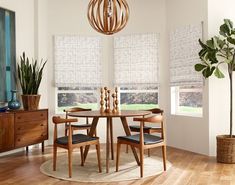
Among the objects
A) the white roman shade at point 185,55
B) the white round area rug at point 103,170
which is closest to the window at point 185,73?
the white roman shade at point 185,55

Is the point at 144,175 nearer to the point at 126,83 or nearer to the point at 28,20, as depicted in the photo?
the point at 126,83

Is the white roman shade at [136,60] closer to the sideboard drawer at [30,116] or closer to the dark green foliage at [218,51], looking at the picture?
the dark green foliage at [218,51]

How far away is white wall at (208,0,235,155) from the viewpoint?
5316mm

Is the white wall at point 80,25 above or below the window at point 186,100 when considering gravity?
above

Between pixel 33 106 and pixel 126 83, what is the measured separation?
6.29 ft

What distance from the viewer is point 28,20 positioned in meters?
6.29

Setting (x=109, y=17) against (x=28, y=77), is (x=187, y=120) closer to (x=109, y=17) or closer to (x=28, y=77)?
(x=109, y=17)

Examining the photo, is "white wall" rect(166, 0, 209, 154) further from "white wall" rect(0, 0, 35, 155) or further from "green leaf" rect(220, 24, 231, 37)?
"white wall" rect(0, 0, 35, 155)

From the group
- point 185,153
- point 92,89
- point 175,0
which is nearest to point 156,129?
point 185,153

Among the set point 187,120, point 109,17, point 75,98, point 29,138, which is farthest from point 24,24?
point 187,120

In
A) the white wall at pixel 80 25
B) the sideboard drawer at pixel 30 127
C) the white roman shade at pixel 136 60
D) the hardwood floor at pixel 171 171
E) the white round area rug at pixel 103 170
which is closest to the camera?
the hardwood floor at pixel 171 171

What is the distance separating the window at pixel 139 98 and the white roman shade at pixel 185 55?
2.08ft

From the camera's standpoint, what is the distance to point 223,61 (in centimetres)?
512

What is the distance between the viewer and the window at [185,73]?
566 centimetres
